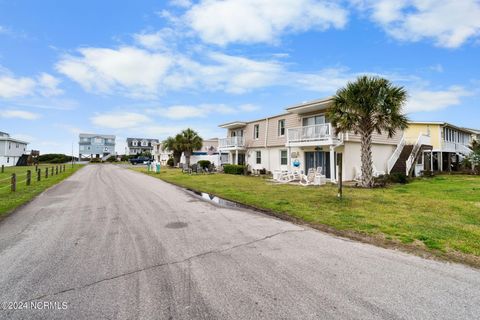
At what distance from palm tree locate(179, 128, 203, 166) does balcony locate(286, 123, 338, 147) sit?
19563 mm

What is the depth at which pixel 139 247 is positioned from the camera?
4812 millimetres

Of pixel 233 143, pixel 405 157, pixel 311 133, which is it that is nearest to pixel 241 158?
pixel 233 143

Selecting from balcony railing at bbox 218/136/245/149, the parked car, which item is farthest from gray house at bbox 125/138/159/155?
balcony railing at bbox 218/136/245/149

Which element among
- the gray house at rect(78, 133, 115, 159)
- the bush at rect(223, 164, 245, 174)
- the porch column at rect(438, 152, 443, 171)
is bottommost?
the bush at rect(223, 164, 245, 174)

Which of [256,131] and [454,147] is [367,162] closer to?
[256,131]

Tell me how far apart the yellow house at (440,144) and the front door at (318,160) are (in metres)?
10.4

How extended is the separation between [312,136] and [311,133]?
31 cm

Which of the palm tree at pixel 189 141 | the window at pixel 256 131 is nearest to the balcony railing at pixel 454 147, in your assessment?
the window at pixel 256 131

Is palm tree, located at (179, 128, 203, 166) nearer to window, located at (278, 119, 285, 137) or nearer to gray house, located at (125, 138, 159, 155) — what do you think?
window, located at (278, 119, 285, 137)

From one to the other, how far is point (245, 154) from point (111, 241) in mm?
24076

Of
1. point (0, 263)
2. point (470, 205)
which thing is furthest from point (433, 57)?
point (0, 263)

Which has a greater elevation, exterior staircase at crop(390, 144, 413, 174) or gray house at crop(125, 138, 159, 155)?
gray house at crop(125, 138, 159, 155)

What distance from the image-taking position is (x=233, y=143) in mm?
28812

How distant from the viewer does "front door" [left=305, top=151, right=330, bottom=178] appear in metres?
19.1
